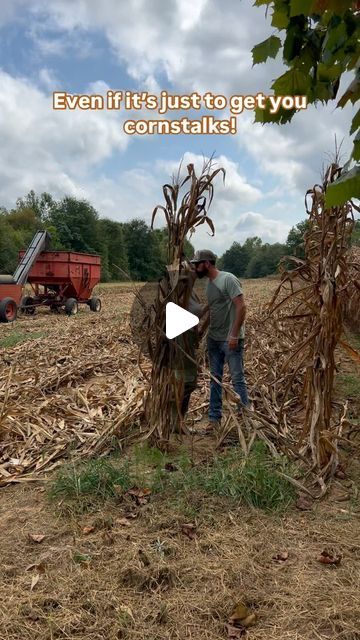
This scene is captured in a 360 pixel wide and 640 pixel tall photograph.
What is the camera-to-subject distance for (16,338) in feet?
34.6

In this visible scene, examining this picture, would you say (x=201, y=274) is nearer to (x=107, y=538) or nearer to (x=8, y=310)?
(x=107, y=538)

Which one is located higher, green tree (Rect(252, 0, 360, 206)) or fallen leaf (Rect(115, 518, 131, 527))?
green tree (Rect(252, 0, 360, 206))

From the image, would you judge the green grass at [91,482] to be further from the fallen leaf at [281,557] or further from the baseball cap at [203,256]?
the baseball cap at [203,256]

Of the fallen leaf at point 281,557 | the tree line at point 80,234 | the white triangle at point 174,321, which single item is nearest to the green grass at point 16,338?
the white triangle at point 174,321

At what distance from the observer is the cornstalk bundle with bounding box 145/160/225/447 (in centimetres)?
416

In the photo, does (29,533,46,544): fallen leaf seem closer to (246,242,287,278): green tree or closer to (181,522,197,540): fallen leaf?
(181,522,197,540): fallen leaf

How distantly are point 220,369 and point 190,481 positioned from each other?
1.75 m

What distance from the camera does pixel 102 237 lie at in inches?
2130

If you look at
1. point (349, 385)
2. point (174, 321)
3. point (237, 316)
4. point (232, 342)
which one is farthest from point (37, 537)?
point (349, 385)

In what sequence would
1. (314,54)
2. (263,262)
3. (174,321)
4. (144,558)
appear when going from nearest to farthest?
(314,54), (144,558), (174,321), (263,262)

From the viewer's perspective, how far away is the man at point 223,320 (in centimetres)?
476

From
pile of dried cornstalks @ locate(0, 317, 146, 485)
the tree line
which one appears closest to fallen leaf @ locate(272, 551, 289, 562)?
pile of dried cornstalks @ locate(0, 317, 146, 485)

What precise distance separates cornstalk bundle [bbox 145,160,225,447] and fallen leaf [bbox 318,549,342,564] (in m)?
1.70

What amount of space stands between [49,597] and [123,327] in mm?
8921
